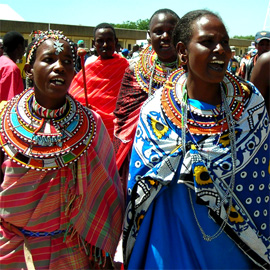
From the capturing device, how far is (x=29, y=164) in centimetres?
259

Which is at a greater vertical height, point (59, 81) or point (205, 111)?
point (59, 81)

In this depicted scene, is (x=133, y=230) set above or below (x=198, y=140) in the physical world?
below

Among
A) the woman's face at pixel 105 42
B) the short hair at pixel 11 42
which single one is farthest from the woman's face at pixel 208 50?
the short hair at pixel 11 42

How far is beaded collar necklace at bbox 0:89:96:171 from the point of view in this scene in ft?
8.52

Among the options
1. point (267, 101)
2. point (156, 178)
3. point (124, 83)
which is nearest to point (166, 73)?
point (124, 83)

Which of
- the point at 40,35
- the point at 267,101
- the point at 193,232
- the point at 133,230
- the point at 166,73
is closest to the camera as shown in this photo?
the point at 193,232

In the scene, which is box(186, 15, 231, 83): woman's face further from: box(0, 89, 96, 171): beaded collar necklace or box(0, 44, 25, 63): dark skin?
box(0, 44, 25, 63): dark skin

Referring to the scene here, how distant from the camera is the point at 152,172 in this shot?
253cm

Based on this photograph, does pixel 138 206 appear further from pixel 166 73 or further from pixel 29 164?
pixel 166 73

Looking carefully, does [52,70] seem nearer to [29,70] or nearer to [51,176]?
[29,70]

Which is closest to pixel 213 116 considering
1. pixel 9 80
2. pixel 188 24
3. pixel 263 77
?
pixel 188 24

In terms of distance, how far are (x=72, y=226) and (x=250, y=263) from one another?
3.75ft

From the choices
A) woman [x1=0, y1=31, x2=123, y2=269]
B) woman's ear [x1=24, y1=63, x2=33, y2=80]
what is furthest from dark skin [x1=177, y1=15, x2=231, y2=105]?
woman's ear [x1=24, y1=63, x2=33, y2=80]

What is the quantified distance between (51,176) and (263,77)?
248cm
